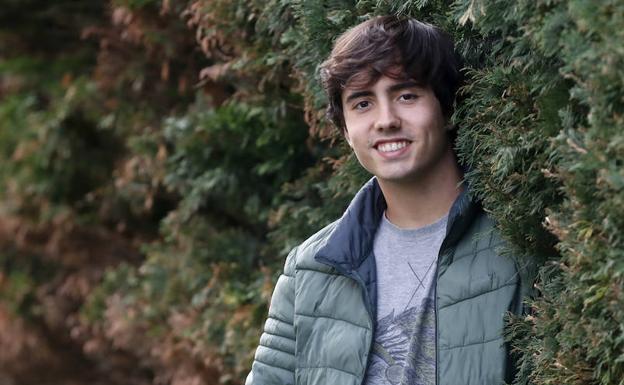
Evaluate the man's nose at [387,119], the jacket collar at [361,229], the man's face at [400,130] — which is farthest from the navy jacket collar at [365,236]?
the man's nose at [387,119]

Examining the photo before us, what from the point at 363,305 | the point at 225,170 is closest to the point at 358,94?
the point at 363,305

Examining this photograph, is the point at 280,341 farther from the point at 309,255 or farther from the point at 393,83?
the point at 393,83

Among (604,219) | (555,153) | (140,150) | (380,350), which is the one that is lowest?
(380,350)

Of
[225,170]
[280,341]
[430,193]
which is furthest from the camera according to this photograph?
[225,170]

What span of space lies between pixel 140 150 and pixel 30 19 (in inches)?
102

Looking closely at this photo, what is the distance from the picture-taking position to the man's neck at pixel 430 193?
3029mm

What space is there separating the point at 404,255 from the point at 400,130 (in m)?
0.35

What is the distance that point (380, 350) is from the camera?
117 inches

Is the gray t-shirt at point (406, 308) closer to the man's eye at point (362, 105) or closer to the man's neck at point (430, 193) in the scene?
the man's neck at point (430, 193)

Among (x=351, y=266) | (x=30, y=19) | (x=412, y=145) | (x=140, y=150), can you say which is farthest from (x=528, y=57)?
(x=30, y=19)

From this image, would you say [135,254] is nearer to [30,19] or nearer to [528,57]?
[30,19]

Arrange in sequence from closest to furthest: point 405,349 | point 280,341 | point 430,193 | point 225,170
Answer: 1. point 405,349
2. point 430,193
3. point 280,341
4. point 225,170

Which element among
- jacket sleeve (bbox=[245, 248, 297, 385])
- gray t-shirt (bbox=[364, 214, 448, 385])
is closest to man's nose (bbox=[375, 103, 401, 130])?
gray t-shirt (bbox=[364, 214, 448, 385])

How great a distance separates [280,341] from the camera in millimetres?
3264
